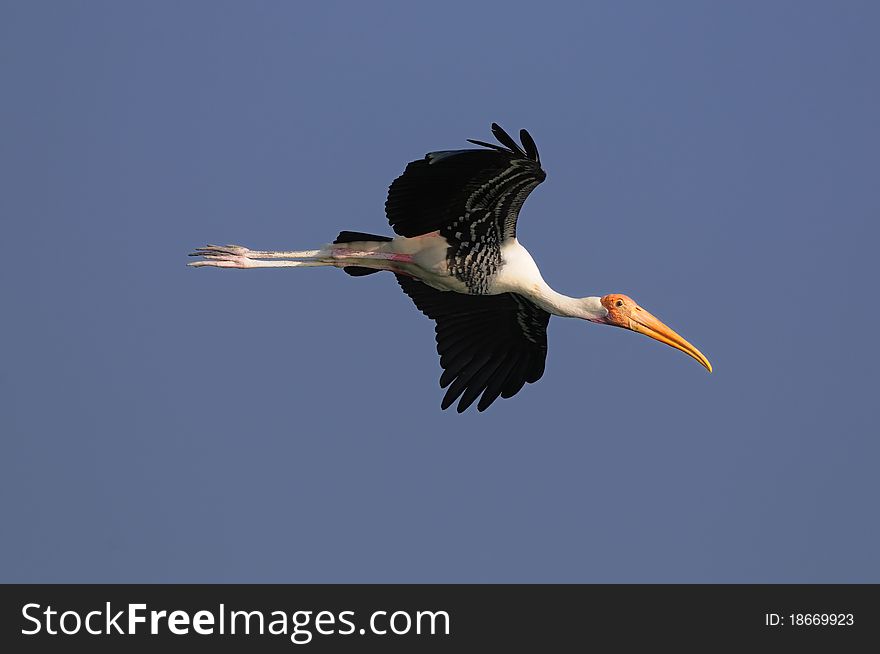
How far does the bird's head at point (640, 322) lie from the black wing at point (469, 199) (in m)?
1.60

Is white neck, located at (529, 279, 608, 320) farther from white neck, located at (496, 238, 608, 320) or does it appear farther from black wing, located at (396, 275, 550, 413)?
black wing, located at (396, 275, 550, 413)

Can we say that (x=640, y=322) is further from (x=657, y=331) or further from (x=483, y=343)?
(x=483, y=343)

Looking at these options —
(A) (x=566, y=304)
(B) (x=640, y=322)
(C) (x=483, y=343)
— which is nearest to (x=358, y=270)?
(C) (x=483, y=343)

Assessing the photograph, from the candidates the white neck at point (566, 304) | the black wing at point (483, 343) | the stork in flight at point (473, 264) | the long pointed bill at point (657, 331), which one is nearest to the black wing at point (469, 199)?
the stork in flight at point (473, 264)

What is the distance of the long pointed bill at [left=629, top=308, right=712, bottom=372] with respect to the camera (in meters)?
20.2

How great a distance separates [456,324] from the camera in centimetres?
2128

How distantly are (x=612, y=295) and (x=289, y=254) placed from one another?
3.83 meters

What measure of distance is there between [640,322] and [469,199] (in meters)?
2.85

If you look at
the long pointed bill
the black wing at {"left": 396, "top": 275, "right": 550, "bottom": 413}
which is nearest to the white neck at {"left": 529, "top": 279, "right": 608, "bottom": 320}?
the long pointed bill

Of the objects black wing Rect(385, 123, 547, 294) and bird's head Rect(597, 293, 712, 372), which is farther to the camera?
bird's head Rect(597, 293, 712, 372)

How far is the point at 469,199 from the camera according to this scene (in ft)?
62.0

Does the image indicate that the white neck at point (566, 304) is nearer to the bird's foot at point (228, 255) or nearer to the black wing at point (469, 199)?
the black wing at point (469, 199)

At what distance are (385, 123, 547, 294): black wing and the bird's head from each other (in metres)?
1.60

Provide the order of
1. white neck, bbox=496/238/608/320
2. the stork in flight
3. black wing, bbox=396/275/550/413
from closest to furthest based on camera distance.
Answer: the stork in flight < white neck, bbox=496/238/608/320 < black wing, bbox=396/275/550/413
